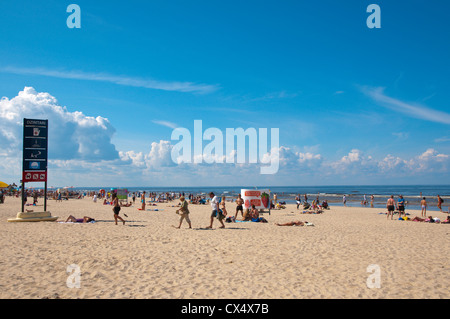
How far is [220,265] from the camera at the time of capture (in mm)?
7809

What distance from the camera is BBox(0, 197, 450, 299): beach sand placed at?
19.3 ft

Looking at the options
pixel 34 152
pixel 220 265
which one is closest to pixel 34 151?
pixel 34 152

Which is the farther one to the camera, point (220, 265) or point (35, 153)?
point (35, 153)

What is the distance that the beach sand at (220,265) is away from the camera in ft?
19.3

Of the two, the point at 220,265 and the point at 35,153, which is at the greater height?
the point at 35,153

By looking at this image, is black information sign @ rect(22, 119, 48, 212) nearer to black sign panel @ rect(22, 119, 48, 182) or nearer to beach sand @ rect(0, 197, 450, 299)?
black sign panel @ rect(22, 119, 48, 182)

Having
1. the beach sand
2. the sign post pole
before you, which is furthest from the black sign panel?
the beach sand

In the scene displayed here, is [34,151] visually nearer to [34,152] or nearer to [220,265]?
[34,152]

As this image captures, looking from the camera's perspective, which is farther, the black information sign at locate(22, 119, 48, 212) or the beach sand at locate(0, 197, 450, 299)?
the black information sign at locate(22, 119, 48, 212)

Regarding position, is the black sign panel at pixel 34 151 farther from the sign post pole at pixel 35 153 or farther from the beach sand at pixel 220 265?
the beach sand at pixel 220 265

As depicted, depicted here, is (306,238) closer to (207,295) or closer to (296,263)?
(296,263)
